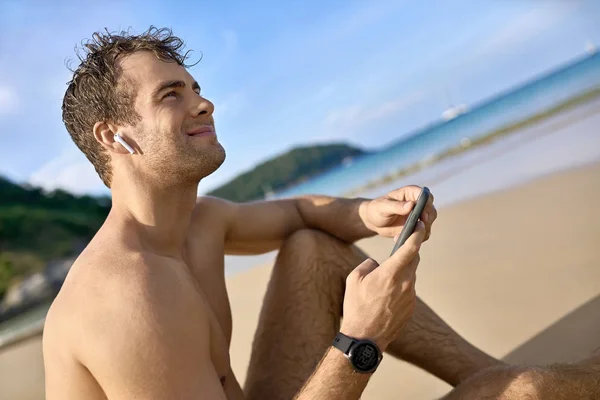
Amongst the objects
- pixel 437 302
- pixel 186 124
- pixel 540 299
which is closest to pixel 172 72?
pixel 186 124

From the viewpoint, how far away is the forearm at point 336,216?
2461 millimetres

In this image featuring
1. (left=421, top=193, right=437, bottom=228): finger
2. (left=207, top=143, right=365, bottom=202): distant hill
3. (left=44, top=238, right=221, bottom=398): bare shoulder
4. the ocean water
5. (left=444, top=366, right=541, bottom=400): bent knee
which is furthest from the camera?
(left=207, top=143, right=365, bottom=202): distant hill

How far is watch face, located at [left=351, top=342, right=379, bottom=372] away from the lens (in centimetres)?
157

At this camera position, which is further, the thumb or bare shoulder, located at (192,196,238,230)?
bare shoulder, located at (192,196,238,230)

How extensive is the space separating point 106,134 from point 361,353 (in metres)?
1.17

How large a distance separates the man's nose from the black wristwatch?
0.98 metres

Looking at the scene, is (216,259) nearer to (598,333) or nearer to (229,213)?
(229,213)

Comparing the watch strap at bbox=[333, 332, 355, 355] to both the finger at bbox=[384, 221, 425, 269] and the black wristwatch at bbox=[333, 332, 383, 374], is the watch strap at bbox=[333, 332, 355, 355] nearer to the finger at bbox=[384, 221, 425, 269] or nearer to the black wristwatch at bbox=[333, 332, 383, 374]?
the black wristwatch at bbox=[333, 332, 383, 374]

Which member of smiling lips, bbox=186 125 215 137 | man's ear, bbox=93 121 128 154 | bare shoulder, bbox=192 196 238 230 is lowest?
bare shoulder, bbox=192 196 238 230

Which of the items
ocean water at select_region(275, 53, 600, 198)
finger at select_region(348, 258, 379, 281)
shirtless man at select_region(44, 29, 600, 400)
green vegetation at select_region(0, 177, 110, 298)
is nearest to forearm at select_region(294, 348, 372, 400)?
shirtless man at select_region(44, 29, 600, 400)

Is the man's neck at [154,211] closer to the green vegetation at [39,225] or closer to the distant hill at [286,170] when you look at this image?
the green vegetation at [39,225]

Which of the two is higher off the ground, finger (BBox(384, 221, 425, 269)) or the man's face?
the man's face

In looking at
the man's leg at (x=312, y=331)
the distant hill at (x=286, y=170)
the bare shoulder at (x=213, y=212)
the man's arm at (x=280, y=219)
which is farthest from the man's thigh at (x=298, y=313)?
the distant hill at (x=286, y=170)

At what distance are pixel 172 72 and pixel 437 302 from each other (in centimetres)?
271
